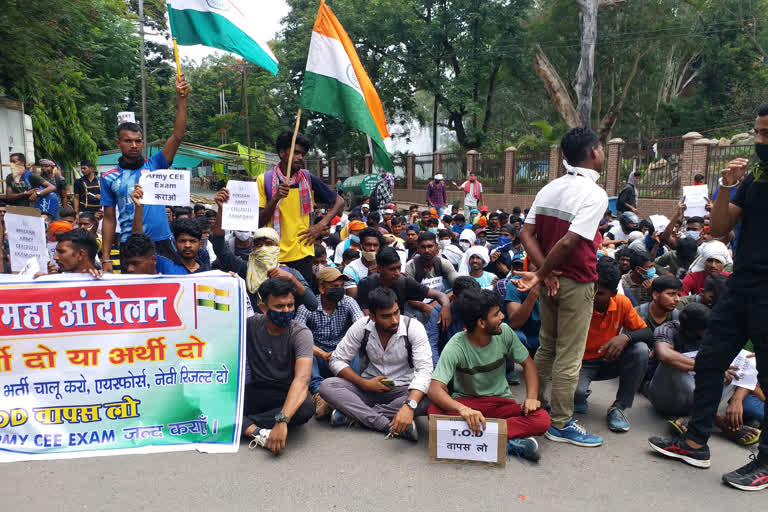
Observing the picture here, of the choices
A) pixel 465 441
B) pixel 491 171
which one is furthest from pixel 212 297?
pixel 491 171

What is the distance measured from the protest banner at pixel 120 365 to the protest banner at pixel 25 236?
109cm

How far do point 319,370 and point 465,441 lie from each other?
Answer: 5.60 feet

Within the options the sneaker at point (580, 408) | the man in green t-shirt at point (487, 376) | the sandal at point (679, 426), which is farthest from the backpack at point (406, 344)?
the sandal at point (679, 426)

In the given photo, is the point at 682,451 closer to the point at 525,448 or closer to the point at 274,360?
the point at 525,448

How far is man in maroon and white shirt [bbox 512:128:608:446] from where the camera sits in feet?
11.5

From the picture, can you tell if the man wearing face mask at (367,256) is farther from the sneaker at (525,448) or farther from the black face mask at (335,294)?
the sneaker at (525,448)

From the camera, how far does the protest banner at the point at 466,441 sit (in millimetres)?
3566

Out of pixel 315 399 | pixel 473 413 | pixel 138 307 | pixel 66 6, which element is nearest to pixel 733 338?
pixel 473 413

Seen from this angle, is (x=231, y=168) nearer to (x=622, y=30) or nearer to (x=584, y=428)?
(x=622, y=30)

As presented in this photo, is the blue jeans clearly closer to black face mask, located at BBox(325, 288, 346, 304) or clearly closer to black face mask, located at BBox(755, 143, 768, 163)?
black face mask, located at BBox(325, 288, 346, 304)

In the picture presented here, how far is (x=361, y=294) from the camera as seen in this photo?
5.46m

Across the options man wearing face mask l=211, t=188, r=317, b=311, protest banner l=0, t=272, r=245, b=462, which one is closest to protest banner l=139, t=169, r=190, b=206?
man wearing face mask l=211, t=188, r=317, b=311

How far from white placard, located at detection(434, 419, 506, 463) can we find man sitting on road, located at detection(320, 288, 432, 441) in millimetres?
398

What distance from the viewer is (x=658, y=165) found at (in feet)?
55.6
